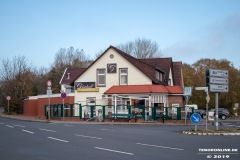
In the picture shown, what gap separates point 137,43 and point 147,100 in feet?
123

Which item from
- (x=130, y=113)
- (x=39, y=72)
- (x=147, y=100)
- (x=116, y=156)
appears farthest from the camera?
(x=39, y=72)

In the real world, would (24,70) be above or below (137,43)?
below

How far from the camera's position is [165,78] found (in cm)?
4988

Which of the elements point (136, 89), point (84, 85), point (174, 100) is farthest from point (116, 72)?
point (174, 100)

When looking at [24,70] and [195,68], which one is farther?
[195,68]

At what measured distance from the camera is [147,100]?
4103 centimetres

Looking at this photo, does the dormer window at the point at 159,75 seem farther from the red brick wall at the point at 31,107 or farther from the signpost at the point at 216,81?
the signpost at the point at 216,81

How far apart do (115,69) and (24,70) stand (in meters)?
34.2

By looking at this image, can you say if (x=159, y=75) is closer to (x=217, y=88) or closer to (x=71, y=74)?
(x=71, y=74)

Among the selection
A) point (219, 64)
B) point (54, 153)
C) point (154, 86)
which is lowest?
point (54, 153)

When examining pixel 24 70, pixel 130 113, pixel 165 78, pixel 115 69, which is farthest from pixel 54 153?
pixel 24 70

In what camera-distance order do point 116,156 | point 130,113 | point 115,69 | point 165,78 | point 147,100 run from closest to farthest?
point 116,156 → point 130,113 → point 147,100 → point 115,69 → point 165,78

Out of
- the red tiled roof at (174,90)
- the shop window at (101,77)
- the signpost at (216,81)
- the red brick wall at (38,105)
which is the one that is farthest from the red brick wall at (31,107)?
the signpost at (216,81)

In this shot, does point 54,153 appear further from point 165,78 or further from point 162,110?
point 165,78
